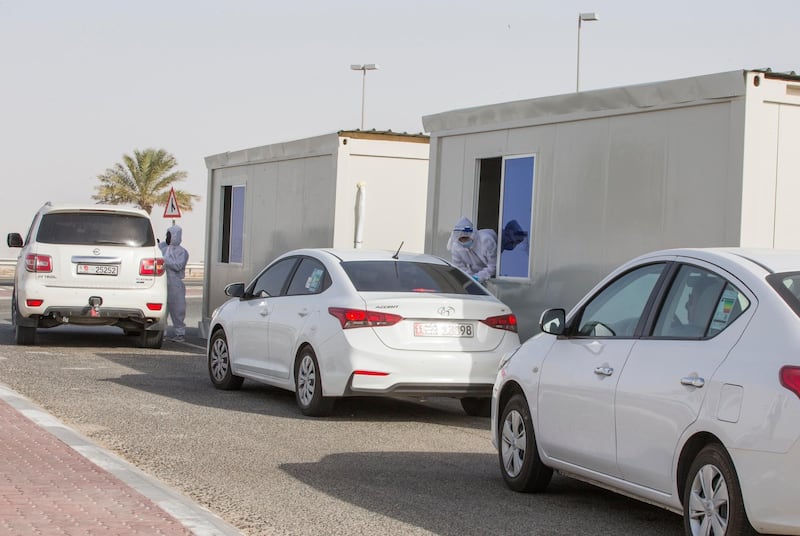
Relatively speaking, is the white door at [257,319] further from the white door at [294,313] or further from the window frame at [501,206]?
the window frame at [501,206]

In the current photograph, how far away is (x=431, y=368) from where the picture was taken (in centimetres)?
1079

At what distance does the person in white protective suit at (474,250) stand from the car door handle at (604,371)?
23.3 feet

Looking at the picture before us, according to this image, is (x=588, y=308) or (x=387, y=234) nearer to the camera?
(x=588, y=308)

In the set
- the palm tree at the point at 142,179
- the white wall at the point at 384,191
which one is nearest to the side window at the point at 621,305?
the white wall at the point at 384,191

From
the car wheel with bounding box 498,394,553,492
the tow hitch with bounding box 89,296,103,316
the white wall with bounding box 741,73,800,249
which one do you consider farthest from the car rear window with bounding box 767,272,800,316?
the tow hitch with bounding box 89,296,103,316

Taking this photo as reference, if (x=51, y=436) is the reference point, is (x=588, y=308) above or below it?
above

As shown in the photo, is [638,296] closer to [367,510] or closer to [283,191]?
[367,510]

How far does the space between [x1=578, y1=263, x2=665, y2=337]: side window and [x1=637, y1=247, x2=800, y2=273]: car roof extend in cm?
33

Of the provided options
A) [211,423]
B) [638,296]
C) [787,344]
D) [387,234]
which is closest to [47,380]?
[211,423]

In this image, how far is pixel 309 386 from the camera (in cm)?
1145

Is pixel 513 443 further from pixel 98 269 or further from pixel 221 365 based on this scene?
pixel 98 269

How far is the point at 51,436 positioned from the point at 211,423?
72.3 inches

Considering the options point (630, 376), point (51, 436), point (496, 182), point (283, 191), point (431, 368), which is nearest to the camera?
point (630, 376)

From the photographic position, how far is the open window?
1352 centimetres
